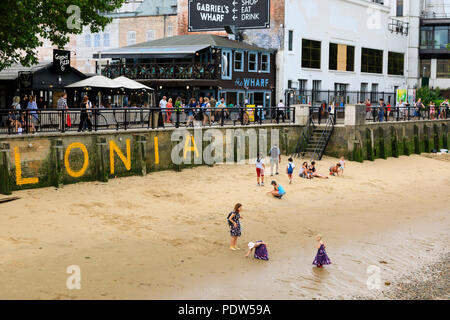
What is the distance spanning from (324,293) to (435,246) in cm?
706

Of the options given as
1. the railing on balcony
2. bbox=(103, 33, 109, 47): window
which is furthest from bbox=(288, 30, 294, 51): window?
bbox=(103, 33, 109, 47): window

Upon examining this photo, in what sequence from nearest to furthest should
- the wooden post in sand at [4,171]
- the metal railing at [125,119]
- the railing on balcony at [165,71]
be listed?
the wooden post in sand at [4,171]
the metal railing at [125,119]
the railing on balcony at [165,71]

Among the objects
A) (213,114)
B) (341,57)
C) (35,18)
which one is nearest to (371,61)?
(341,57)

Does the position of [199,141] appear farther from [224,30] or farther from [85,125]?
[224,30]

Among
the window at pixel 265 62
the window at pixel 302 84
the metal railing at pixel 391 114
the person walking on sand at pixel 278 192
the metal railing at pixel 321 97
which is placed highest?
the window at pixel 265 62

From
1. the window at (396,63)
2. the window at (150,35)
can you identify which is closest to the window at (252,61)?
the window at (150,35)

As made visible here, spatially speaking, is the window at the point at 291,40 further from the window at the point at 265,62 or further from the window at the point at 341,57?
the window at the point at 341,57

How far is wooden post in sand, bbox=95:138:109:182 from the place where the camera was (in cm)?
2588

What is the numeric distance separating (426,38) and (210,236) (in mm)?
52627

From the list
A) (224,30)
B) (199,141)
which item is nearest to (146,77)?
(224,30)

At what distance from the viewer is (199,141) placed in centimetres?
3019

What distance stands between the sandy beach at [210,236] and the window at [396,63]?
31.9 meters

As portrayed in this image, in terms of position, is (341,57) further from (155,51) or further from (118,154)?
(118,154)

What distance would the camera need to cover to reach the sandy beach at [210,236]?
15836 mm
